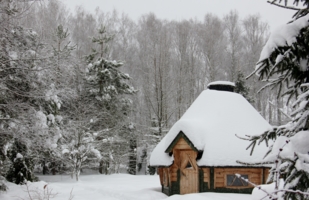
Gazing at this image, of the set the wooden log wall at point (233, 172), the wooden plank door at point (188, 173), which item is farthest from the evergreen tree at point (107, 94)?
the wooden log wall at point (233, 172)

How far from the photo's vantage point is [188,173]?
46.0ft

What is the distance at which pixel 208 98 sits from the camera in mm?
16547

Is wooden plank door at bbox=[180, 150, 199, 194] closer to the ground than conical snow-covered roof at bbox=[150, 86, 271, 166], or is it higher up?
closer to the ground

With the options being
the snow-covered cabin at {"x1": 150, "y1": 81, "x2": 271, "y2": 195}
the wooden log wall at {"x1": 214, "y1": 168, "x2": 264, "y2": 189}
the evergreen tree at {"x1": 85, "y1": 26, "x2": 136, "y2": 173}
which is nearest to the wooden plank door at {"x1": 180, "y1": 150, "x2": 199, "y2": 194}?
the snow-covered cabin at {"x1": 150, "y1": 81, "x2": 271, "y2": 195}

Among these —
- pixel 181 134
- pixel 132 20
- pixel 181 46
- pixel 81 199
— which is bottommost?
pixel 81 199

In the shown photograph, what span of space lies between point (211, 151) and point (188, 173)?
148 cm

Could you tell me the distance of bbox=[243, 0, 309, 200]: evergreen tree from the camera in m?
3.03

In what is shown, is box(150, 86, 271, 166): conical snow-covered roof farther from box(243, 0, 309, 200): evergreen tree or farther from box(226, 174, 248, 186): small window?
box(243, 0, 309, 200): evergreen tree

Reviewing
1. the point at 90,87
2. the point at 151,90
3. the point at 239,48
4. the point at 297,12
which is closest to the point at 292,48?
the point at 297,12

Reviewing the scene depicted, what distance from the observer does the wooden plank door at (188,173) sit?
45.4ft

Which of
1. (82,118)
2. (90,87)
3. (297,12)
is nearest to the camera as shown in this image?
(297,12)

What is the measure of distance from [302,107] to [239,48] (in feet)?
103

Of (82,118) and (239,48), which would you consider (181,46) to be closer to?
(239,48)

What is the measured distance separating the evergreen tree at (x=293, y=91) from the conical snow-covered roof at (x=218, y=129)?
9720 mm
